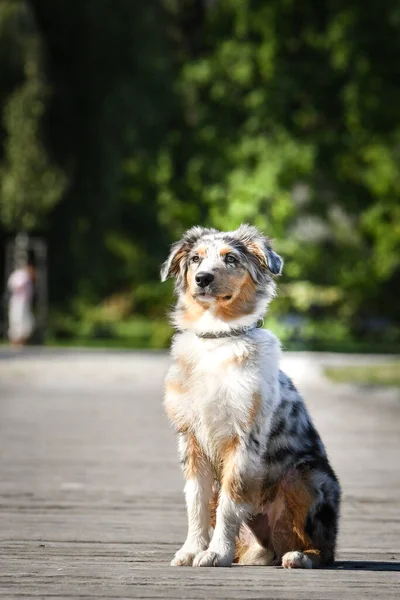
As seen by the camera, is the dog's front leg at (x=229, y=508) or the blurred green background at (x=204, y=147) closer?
the dog's front leg at (x=229, y=508)

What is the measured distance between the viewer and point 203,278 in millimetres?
6793

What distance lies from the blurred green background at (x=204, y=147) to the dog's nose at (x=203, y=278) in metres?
31.7

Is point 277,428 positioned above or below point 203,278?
below

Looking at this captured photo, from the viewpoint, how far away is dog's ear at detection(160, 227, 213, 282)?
7.09 m

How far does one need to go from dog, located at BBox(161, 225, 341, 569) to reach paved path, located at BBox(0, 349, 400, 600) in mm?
176

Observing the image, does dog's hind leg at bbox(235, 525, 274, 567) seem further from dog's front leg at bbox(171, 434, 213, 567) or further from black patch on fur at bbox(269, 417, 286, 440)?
black patch on fur at bbox(269, 417, 286, 440)

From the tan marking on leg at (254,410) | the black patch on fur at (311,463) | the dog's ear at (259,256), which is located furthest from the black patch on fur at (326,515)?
the dog's ear at (259,256)

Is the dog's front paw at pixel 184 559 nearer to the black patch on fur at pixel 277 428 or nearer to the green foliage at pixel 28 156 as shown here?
the black patch on fur at pixel 277 428

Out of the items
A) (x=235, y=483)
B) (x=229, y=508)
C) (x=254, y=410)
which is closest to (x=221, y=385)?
(x=254, y=410)

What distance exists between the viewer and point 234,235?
23.0 ft

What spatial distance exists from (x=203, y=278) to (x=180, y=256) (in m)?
0.36

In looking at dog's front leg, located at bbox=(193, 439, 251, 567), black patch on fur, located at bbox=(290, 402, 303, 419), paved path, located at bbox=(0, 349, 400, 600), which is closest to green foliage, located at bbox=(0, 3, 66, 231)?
paved path, located at bbox=(0, 349, 400, 600)

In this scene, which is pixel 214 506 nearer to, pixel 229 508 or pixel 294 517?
pixel 229 508

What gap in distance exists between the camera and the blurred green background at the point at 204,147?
40.9m
